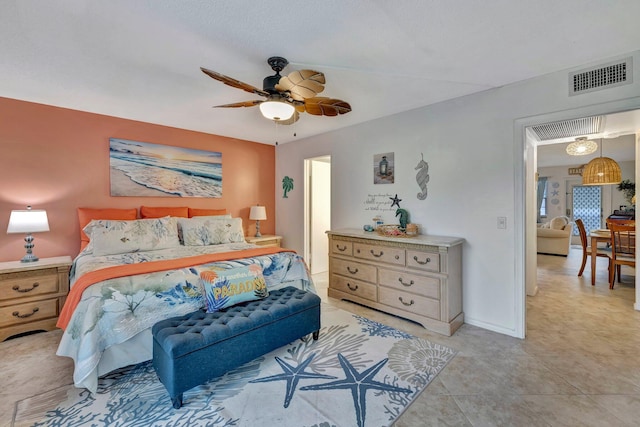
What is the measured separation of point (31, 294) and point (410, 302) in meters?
3.79

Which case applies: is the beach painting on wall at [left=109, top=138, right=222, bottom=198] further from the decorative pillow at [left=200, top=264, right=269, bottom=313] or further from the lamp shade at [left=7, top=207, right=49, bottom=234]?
the decorative pillow at [left=200, top=264, right=269, bottom=313]

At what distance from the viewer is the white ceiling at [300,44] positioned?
5.45ft

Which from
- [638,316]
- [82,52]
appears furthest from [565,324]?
[82,52]

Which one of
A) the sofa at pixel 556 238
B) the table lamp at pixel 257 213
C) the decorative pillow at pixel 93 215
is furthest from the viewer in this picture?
the sofa at pixel 556 238

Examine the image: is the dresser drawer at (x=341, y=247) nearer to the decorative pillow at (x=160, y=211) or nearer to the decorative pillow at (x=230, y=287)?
the decorative pillow at (x=230, y=287)

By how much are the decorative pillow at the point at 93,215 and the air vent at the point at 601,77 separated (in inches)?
191

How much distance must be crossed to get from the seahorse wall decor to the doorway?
5.93 feet

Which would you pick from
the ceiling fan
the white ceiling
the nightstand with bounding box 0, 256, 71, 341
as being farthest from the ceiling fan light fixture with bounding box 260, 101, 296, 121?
the nightstand with bounding box 0, 256, 71, 341

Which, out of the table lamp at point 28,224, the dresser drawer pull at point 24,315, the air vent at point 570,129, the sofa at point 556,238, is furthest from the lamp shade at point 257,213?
the sofa at point 556,238

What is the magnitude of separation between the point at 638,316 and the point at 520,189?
2.17m

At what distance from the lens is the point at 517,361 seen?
2283 millimetres

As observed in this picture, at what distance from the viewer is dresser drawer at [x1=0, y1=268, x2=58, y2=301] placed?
8.62 feet

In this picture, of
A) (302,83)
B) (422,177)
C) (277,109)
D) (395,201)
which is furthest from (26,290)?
(422,177)

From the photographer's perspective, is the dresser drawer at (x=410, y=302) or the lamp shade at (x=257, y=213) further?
the lamp shade at (x=257, y=213)
